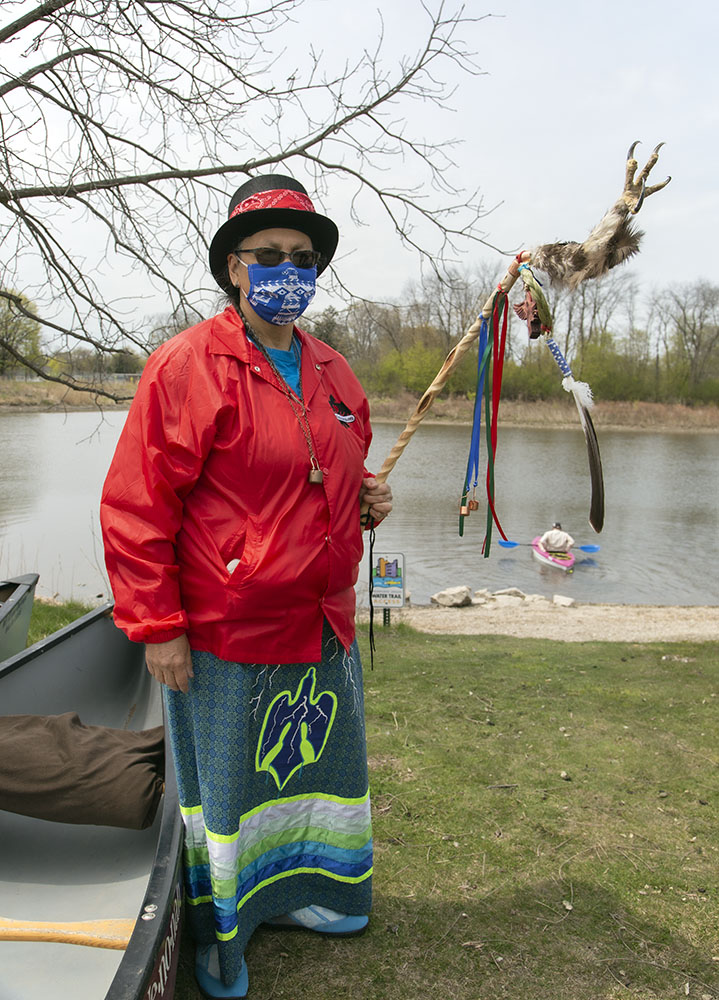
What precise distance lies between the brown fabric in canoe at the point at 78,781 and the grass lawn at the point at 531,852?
0.44 meters

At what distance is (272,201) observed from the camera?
202 centimetres

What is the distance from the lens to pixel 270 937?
230cm

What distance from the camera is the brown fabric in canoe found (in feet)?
7.39

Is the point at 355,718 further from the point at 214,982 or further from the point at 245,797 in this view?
the point at 214,982

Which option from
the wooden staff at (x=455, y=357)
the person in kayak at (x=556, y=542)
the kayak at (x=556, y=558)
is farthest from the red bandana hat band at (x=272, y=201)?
the person in kayak at (x=556, y=542)

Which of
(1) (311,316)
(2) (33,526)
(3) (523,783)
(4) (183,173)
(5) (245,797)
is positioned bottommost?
(2) (33,526)

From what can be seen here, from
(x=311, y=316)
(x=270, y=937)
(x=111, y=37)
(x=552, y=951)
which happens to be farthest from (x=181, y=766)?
(x=111, y=37)

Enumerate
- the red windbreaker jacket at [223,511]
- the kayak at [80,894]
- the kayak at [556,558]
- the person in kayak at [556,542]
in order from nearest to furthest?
the kayak at [80,894]
the red windbreaker jacket at [223,511]
the kayak at [556,558]
the person in kayak at [556,542]

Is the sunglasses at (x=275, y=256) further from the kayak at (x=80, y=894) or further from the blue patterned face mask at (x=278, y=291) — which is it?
the kayak at (x=80, y=894)

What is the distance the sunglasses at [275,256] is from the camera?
2.05 m

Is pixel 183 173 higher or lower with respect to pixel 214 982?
higher

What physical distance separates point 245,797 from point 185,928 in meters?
0.53

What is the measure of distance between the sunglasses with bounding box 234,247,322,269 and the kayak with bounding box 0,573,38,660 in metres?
2.98

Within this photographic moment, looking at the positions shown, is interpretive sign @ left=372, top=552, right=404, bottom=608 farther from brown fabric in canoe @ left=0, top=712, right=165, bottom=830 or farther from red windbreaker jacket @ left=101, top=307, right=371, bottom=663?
red windbreaker jacket @ left=101, top=307, right=371, bottom=663
